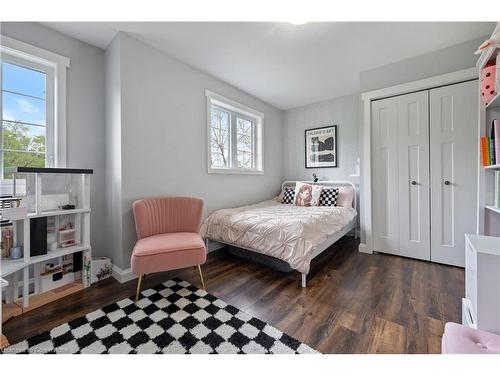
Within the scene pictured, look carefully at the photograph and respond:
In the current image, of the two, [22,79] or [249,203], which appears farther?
[249,203]

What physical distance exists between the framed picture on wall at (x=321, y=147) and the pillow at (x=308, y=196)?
2.40ft

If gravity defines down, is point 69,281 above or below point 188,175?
below

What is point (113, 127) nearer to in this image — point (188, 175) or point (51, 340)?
point (188, 175)

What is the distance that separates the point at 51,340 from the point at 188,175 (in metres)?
1.78

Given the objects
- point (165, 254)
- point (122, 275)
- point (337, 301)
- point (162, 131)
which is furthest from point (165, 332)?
point (162, 131)

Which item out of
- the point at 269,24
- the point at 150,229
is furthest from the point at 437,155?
the point at 150,229

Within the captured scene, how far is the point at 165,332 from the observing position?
1.32 meters

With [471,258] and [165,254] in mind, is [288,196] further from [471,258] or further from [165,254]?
[471,258]

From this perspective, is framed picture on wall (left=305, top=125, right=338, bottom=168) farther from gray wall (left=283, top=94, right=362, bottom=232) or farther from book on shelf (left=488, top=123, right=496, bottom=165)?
book on shelf (left=488, top=123, right=496, bottom=165)

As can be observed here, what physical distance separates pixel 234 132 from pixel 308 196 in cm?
160

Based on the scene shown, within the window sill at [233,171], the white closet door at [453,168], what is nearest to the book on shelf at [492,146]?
the white closet door at [453,168]

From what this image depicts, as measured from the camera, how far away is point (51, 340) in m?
1.25

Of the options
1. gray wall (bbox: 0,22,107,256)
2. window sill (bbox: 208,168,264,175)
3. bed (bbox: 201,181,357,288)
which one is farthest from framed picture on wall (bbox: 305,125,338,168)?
gray wall (bbox: 0,22,107,256)
